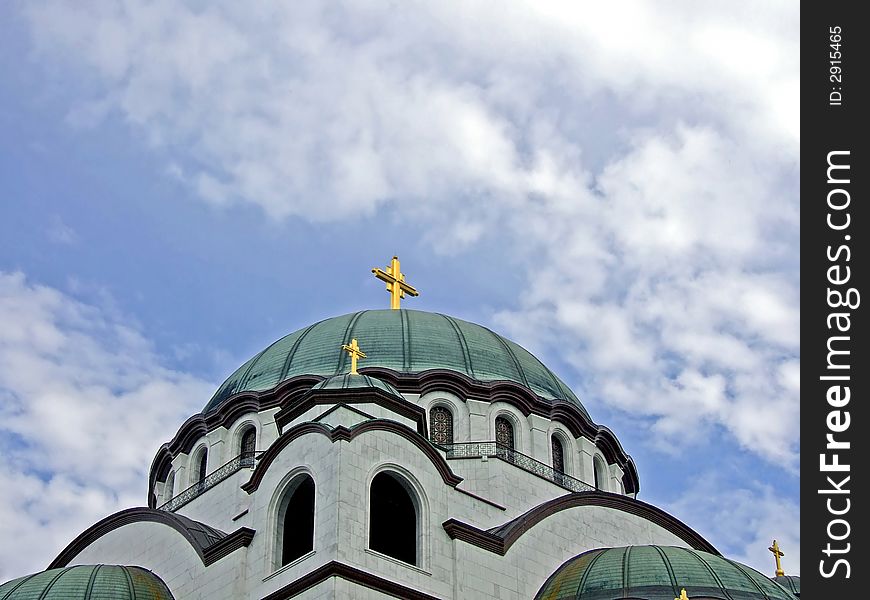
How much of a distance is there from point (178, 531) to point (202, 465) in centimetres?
448

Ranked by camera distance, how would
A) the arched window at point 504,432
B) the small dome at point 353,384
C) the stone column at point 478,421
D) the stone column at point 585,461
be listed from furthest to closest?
1. the stone column at point 585,461
2. the arched window at point 504,432
3. the stone column at point 478,421
4. the small dome at point 353,384

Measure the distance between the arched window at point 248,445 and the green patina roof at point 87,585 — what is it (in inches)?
153

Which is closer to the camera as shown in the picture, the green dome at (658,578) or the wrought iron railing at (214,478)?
the green dome at (658,578)

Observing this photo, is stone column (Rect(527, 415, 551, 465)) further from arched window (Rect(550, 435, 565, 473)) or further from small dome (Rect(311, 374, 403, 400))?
small dome (Rect(311, 374, 403, 400))

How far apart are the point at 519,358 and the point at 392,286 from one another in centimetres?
405

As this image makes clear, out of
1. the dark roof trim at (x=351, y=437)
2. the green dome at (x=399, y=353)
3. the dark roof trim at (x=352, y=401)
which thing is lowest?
the dark roof trim at (x=351, y=437)

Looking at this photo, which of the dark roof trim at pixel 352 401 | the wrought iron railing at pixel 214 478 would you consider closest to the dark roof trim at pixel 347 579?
the dark roof trim at pixel 352 401

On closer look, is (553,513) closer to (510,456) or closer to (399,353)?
(510,456)

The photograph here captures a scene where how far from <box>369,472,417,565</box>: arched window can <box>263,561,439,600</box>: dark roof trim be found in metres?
1.08

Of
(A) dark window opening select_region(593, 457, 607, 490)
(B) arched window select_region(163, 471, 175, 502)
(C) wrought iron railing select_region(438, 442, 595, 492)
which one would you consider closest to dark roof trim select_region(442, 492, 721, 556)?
Result: (C) wrought iron railing select_region(438, 442, 595, 492)

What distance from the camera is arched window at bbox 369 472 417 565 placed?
2398cm

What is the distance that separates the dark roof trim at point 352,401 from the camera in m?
25.5

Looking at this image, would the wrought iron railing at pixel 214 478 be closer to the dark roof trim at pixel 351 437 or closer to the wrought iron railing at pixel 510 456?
the dark roof trim at pixel 351 437

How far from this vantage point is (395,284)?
34.0 meters
